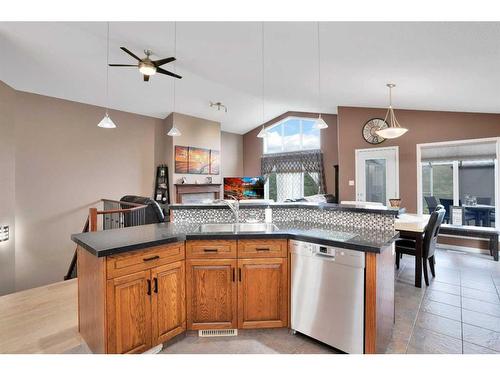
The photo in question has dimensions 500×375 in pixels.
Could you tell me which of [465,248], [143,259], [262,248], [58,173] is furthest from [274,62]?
[465,248]

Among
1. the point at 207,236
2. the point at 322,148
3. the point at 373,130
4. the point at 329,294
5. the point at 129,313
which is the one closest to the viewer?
the point at 129,313

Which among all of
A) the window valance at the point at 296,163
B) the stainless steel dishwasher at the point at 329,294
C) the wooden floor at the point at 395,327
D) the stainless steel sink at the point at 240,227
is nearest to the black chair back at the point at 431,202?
the wooden floor at the point at 395,327

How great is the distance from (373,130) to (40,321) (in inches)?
245

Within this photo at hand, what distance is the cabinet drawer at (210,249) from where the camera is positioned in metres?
2.03

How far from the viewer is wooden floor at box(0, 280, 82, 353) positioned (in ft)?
6.48

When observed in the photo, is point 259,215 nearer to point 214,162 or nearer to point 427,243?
point 427,243

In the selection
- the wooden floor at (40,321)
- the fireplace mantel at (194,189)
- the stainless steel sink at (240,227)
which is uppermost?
the fireplace mantel at (194,189)

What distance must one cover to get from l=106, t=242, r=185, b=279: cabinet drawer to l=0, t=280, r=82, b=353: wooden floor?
0.91m

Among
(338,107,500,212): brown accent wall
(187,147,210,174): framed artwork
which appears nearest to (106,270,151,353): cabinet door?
(187,147,210,174): framed artwork

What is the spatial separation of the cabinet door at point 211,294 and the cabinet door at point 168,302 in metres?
0.07

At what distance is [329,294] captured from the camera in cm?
185

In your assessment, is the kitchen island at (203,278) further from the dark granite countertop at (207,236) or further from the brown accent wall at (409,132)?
the brown accent wall at (409,132)

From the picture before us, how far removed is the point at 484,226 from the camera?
4.70 metres
